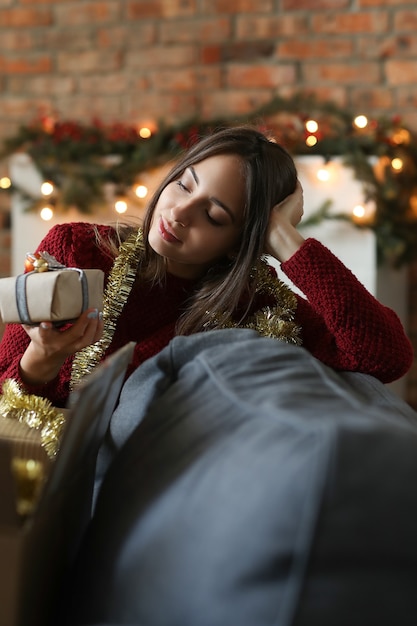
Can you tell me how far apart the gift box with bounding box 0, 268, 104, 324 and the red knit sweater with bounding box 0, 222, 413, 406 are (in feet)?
1.22

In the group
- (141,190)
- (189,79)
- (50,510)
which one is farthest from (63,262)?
(189,79)

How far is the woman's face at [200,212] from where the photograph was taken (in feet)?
4.32

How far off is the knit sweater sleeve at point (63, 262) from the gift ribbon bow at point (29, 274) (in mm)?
289

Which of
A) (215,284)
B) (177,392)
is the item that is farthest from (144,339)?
(177,392)

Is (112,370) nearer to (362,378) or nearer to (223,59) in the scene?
(362,378)

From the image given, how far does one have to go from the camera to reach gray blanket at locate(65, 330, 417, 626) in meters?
0.52

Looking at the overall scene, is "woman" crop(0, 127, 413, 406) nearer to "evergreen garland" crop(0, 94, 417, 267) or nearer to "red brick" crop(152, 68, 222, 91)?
"evergreen garland" crop(0, 94, 417, 267)

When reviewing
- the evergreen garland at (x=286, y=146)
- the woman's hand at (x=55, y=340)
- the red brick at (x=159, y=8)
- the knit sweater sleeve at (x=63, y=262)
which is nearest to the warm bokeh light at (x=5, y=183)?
the evergreen garland at (x=286, y=146)

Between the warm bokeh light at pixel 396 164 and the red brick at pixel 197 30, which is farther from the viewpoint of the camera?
the red brick at pixel 197 30

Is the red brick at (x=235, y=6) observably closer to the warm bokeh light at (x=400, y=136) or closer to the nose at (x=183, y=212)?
the warm bokeh light at (x=400, y=136)

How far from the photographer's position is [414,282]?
301 cm

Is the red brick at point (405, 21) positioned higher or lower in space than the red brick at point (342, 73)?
higher

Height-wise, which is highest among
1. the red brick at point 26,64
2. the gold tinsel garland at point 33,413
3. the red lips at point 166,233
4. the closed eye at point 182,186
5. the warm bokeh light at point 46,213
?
the red brick at point 26,64

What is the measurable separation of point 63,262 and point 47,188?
5.61 ft
